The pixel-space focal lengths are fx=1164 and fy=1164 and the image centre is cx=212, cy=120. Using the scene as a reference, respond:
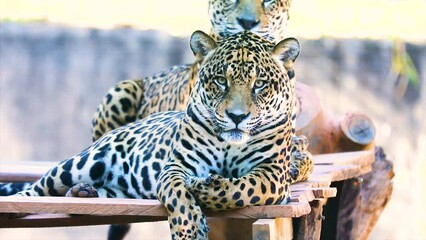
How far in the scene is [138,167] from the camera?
326 inches

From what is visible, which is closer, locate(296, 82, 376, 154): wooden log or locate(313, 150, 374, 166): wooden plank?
locate(313, 150, 374, 166): wooden plank

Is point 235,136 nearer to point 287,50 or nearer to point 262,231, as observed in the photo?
point 262,231

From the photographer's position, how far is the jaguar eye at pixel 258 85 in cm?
740

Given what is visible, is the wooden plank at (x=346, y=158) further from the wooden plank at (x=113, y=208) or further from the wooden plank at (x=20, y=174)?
the wooden plank at (x=113, y=208)

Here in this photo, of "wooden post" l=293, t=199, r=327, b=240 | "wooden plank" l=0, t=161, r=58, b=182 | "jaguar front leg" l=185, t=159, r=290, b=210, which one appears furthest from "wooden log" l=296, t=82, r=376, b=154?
"jaguar front leg" l=185, t=159, r=290, b=210

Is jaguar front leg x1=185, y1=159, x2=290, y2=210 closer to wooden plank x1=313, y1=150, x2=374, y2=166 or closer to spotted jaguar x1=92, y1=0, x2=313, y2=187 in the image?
spotted jaguar x1=92, y1=0, x2=313, y2=187

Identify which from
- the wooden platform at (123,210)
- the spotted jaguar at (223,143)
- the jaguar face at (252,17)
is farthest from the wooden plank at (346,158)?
the spotted jaguar at (223,143)

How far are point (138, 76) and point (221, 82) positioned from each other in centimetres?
759

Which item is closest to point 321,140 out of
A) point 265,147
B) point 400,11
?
point 265,147

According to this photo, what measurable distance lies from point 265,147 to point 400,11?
10.00 m

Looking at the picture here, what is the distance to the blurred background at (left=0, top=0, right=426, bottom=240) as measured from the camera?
14711mm

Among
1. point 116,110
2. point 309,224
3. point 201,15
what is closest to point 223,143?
point 309,224

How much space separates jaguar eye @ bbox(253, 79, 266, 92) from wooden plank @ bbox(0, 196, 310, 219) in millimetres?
759

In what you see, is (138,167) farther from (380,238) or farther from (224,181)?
(380,238)
